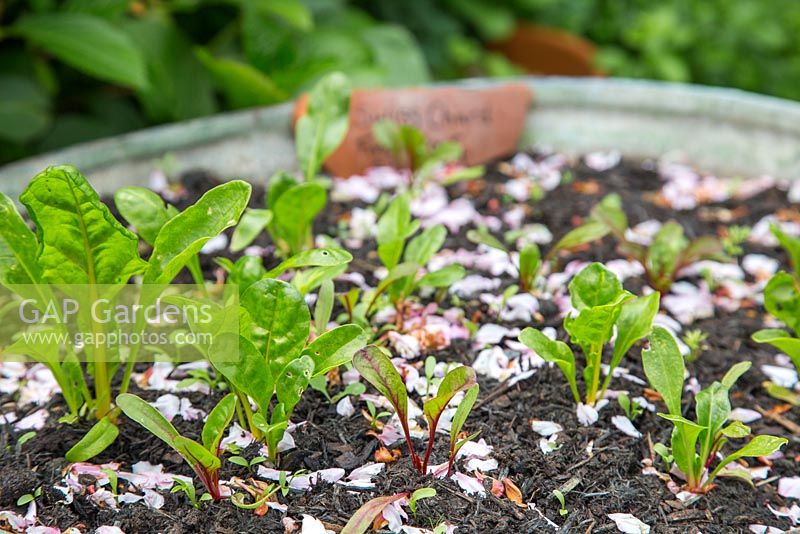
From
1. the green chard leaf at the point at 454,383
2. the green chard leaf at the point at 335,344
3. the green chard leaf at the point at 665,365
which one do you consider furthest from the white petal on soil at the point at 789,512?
the green chard leaf at the point at 335,344

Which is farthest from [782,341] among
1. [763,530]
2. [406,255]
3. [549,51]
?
[549,51]

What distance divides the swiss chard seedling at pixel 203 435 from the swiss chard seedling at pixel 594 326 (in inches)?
12.4

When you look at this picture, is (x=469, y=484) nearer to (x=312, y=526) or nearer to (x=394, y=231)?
(x=312, y=526)

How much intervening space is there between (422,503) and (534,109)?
998mm

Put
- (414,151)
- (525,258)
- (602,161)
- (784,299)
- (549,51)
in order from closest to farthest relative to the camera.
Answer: (784,299)
(525,258)
(414,151)
(602,161)
(549,51)

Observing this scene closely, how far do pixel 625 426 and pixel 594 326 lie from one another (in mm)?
124

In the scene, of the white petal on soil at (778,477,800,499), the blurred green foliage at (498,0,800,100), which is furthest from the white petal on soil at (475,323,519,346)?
the blurred green foliage at (498,0,800,100)

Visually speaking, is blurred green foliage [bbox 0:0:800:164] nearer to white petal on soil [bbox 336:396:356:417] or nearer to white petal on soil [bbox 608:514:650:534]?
white petal on soil [bbox 336:396:356:417]

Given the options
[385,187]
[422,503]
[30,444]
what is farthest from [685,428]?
[385,187]

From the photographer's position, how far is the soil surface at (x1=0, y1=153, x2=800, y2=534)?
2.68 ft

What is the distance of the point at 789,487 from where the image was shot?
92cm

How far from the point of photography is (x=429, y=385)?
3.18ft

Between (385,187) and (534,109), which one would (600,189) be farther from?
(385,187)

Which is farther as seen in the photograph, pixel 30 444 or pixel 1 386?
pixel 1 386
